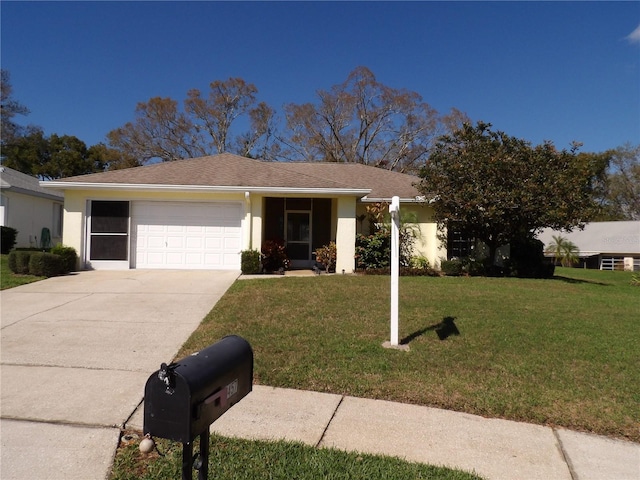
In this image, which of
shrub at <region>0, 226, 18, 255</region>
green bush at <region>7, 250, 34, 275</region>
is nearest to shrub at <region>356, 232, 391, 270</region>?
green bush at <region>7, 250, 34, 275</region>

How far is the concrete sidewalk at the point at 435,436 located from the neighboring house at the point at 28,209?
18.7 metres

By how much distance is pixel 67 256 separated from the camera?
1298 cm

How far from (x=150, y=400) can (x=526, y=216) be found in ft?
46.3

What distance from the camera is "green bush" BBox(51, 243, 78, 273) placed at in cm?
1274

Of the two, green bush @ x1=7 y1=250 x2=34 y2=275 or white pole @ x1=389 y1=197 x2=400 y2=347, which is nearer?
white pole @ x1=389 y1=197 x2=400 y2=347

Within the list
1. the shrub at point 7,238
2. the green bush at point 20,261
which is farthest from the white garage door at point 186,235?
the shrub at point 7,238

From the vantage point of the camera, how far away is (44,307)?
8.39 meters

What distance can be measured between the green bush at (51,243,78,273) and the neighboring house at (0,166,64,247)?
24.8 feet

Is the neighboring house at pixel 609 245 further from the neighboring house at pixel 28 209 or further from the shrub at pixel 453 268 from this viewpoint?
the neighboring house at pixel 28 209

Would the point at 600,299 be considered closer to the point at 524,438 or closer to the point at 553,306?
the point at 553,306

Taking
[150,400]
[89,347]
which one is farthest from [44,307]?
[150,400]

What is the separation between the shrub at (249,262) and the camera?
43.7 ft

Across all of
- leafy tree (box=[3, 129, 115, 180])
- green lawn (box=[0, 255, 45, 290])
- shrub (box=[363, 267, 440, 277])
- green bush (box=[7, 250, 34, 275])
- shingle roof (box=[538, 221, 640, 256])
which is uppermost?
leafy tree (box=[3, 129, 115, 180])

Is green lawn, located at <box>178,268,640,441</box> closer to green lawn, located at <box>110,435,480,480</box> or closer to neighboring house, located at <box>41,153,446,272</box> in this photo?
green lawn, located at <box>110,435,480,480</box>
